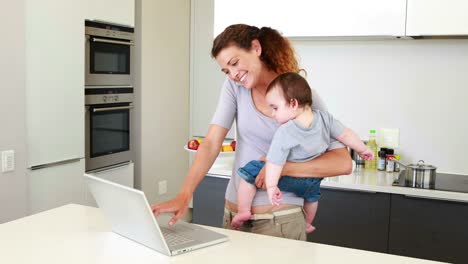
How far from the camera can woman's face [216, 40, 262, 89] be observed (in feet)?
6.41

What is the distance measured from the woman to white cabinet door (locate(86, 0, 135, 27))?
1660 mm

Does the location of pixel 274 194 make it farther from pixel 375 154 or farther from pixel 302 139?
pixel 375 154

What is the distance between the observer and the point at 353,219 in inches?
119

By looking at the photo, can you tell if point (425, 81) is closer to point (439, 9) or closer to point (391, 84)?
point (391, 84)

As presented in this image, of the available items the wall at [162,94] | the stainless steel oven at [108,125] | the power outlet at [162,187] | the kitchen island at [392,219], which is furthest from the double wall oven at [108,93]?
the kitchen island at [392,219]

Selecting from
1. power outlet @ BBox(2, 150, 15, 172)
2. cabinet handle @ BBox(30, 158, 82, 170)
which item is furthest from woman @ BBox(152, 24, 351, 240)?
cabinet handle @ BBox(30, 158, 82, 170)

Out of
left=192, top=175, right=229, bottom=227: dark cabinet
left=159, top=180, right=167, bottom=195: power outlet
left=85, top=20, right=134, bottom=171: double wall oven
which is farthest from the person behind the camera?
left=159, top=180, right=167, bottom=195: power outlet

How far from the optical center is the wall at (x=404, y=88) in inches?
137

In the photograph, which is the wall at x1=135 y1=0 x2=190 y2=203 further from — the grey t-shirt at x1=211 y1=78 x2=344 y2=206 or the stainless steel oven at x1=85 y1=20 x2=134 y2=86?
the grey t-shirt at x1=211 y1=78 x2=344 y2=206

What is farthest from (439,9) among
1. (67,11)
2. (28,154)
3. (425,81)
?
(28,154)

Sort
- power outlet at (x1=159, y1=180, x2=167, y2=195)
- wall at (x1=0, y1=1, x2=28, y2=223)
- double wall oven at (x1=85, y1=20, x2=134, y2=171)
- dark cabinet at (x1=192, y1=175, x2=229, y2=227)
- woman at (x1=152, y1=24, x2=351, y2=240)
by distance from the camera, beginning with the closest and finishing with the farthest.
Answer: woman at (x1=152, y1=24, x2=351, y2=240)
wall at (x1=0, y1=1, x2=28, y2=223)
dark cabinet at (x1=192, y1=175, x2=229, y2=227)
double wall oven at (x1=85, y1=20, x2=134, y2=171)
power outlet at (x1=159, y1=180, x2=167, y2=195)

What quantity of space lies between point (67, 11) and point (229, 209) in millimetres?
1733

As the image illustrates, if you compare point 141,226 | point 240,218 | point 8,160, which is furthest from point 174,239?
point 8,160

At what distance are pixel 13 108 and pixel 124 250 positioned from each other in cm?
147
